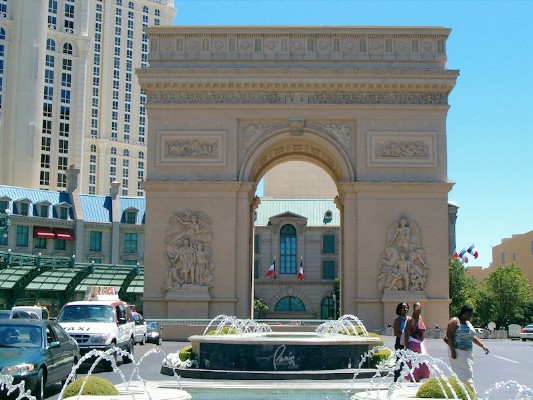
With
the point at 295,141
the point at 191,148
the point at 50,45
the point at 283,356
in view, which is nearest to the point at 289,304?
the point at 295,141

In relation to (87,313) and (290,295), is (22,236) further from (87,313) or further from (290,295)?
(87,313)

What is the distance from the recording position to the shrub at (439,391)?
11547mm

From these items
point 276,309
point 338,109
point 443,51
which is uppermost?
point 443,51

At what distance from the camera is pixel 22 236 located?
7388cm

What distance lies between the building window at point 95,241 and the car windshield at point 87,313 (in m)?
54.6

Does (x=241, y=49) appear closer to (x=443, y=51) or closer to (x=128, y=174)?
(x=443, y=51)

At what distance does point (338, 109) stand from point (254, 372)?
79.4 ft

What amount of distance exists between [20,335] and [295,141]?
2692cm

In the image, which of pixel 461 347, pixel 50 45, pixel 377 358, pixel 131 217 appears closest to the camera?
pixel 461 347

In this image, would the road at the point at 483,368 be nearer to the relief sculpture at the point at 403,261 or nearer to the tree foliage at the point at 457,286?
the relief sculpture at the point at 403,261

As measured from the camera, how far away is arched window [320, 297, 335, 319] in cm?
7800

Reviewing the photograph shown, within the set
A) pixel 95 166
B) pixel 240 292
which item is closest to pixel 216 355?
pixel 240 292

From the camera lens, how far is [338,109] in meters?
42.1

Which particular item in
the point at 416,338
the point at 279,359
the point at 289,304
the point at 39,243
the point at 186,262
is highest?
the point at 39,243
